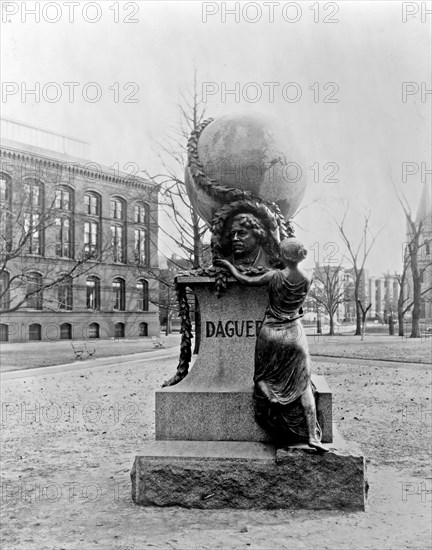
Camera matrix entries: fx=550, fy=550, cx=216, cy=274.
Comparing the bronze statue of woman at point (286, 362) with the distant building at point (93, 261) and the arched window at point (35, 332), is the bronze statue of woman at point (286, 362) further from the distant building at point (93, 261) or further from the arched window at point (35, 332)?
the arched window at point (35, 332)

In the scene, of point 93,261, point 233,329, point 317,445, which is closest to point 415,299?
point 93,261

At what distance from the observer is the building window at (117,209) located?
4394 cm

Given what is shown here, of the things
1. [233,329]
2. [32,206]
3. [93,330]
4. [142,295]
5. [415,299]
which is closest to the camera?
[233,329]

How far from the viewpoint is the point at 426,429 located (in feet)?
28.1

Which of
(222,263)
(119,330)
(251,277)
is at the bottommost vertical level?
(119,330)

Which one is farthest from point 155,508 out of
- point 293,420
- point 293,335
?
point 293,335

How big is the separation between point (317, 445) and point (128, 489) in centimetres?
199

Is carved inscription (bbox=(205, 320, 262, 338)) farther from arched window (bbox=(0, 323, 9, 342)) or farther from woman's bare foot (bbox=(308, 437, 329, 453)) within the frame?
arched window (bbox=(0, 323, 9, 342))

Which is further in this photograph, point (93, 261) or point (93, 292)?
point (93, 292)

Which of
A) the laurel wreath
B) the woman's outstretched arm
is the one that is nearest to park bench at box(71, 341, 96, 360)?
the laurel wreath

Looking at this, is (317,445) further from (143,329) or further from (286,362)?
(143,329)

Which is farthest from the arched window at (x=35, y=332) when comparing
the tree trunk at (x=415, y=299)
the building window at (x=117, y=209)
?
the tree trunk at (x=415, y=299)

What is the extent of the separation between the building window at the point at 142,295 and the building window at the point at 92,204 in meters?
7.04

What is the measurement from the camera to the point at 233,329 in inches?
220
